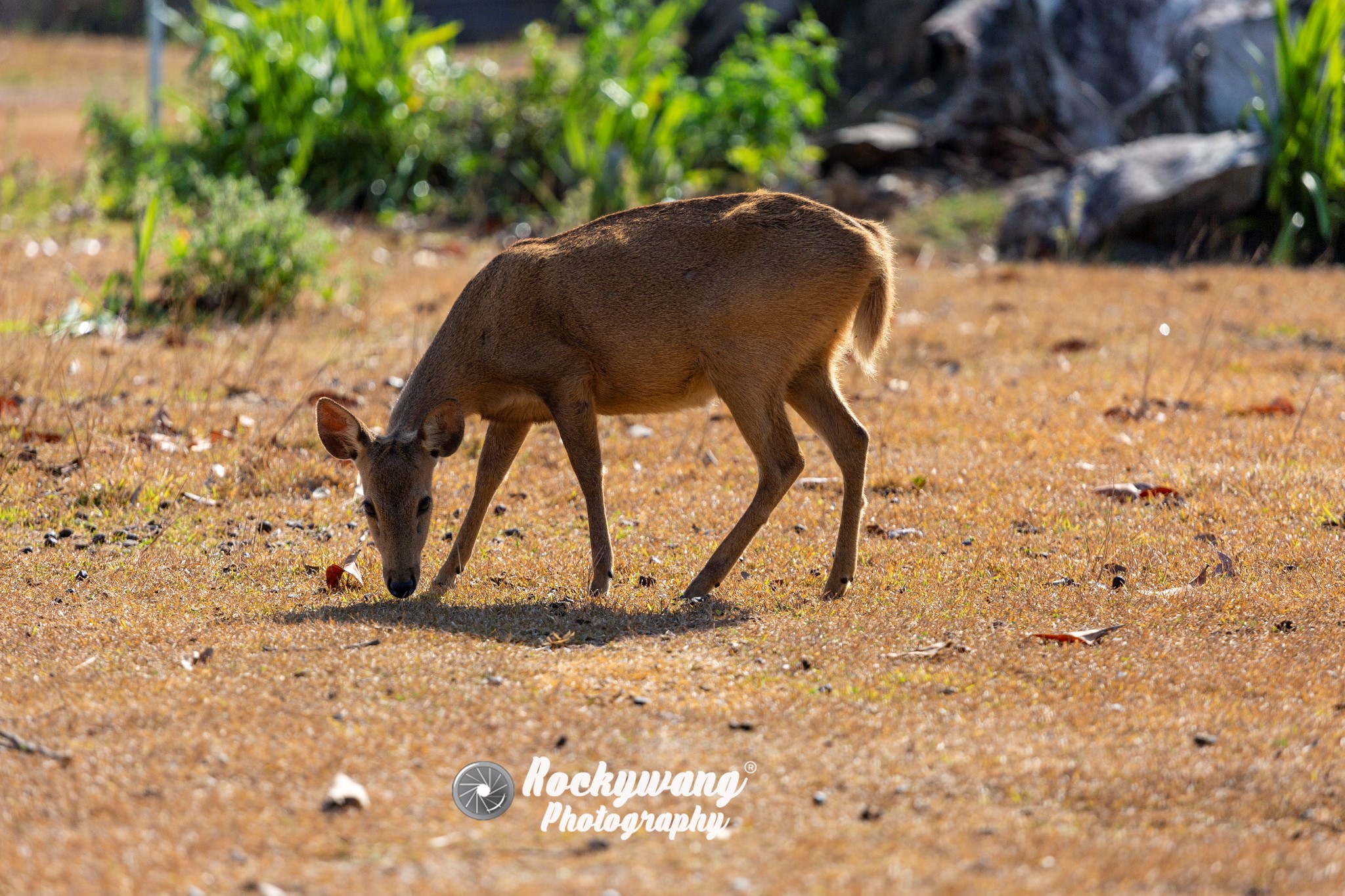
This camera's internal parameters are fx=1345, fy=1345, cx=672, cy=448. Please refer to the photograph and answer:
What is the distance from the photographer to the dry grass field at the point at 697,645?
10.9ft

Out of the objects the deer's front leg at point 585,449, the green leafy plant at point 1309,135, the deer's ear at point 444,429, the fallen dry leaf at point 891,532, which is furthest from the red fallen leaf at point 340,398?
the green leafy plant at point 1309,135

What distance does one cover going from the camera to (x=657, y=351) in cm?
563

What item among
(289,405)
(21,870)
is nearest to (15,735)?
(21,870)

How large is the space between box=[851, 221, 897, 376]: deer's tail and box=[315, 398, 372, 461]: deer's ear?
2.11m

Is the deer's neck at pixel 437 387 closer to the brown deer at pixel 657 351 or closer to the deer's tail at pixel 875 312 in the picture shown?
the brown deer at pixel 657 351

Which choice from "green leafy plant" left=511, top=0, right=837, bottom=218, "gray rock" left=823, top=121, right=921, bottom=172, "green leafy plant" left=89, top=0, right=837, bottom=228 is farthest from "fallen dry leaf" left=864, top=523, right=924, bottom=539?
"gray rock" left=823, top=121, right=921, bottom=172

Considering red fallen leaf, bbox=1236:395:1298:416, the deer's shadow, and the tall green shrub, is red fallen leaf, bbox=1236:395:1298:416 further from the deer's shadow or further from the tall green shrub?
the tall green shrub

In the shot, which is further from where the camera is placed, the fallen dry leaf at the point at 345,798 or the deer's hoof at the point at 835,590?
the deer's hoof at the point at 835,590

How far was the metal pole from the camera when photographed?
1456 cm

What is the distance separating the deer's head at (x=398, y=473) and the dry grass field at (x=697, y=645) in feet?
0.70

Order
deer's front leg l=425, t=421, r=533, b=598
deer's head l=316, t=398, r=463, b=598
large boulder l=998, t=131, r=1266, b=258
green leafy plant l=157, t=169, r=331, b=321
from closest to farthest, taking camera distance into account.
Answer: deer's head l=316, t=398, r=463, b=598 → deer's front leg l=425, t=421, r=533, b=598 → green leafy plant l=157, t=169, r=331, b=321 → large boulder l=998, t=131, r=1266, b=258

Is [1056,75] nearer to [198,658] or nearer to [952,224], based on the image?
[952,224]

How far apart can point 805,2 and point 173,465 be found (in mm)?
14343

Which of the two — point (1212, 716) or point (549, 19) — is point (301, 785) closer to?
point (1212, 716)
